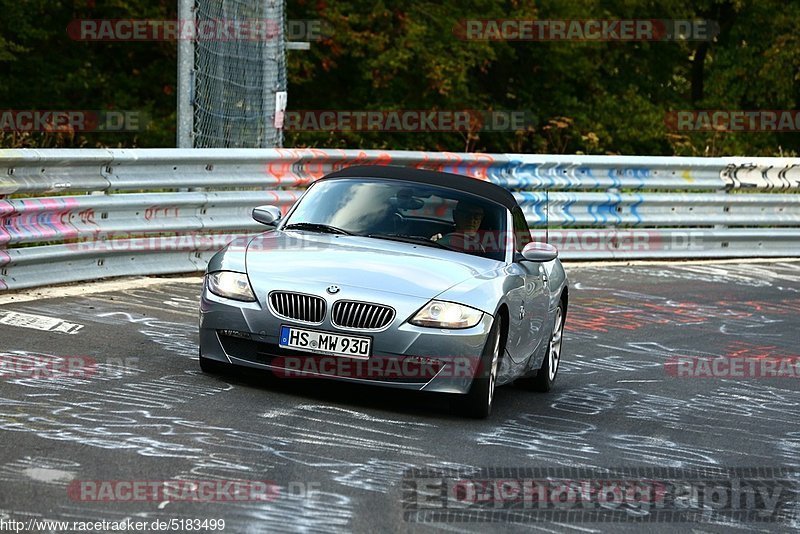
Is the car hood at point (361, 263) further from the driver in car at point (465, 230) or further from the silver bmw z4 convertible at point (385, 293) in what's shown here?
the driver in car at point (465, 230)

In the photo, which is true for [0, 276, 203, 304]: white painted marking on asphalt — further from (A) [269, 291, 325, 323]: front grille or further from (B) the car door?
(B) the car door

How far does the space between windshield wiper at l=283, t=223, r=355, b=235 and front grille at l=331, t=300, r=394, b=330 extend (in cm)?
121

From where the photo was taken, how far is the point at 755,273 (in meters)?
19.0

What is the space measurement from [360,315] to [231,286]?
2.70 feet

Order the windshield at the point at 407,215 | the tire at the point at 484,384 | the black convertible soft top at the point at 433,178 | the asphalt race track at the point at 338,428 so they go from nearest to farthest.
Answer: the asphalt race track at the point at 338,428 < the tire at the point at 484,384 < the windshield at the point at 407,215 < the black convertible soft top at the point at 433,178

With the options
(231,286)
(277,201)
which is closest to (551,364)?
(231,286)

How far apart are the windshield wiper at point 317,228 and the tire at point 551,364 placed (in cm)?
170

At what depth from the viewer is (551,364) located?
34.2 ft

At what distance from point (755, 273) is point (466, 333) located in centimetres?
1133

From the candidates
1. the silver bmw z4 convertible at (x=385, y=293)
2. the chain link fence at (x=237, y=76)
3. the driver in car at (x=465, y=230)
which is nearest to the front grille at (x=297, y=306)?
the silver bmw z4 convertible at (x=385, y=293)

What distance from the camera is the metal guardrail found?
1259 centimetres

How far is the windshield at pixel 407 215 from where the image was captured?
9.54 m

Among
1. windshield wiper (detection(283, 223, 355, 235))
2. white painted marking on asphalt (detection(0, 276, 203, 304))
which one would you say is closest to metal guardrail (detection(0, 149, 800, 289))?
white painted marking on asphalt (detection(0, 276, 203, 304))

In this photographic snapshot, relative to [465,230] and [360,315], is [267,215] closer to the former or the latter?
[465,230]
